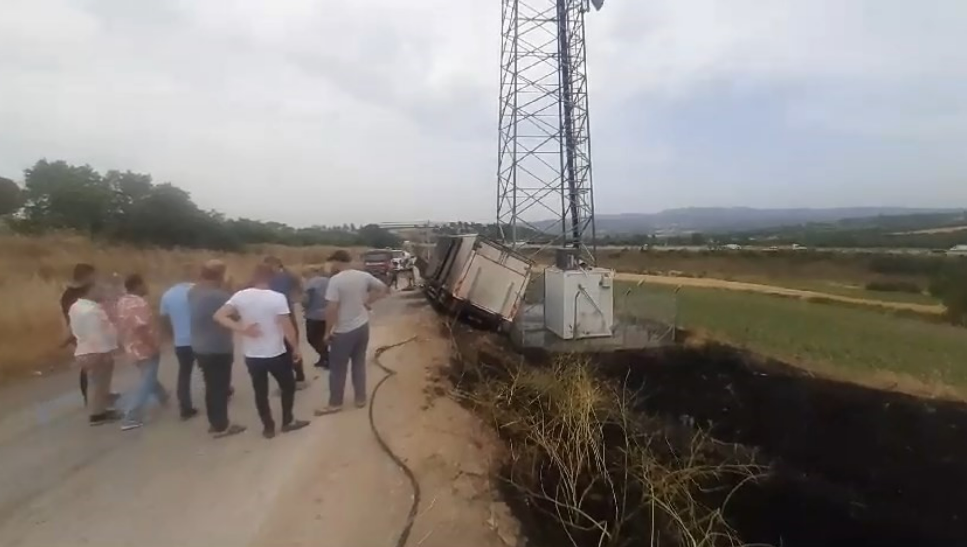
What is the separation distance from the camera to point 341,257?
7875 mm

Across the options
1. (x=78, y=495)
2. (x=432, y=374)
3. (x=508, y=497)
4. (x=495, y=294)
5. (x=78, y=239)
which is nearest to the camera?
(x=78, y=495)

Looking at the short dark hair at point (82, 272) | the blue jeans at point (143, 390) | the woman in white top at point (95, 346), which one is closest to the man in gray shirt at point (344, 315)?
the blue jeans at point (143, 390)

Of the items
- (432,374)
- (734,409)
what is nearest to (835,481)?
(734,409)

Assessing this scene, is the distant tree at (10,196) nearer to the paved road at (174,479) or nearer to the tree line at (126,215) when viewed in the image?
the tree line at (126,215)

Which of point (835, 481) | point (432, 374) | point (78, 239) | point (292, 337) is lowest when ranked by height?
point (835, 481)

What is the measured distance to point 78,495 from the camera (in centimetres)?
551

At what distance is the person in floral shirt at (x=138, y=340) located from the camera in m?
7.28

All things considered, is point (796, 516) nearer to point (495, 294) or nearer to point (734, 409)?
point (734, 409)

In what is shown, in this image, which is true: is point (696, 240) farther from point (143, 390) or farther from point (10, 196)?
point (143, 390)

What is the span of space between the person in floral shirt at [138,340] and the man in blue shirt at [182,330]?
0.17 meters

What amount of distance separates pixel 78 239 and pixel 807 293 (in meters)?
39.2

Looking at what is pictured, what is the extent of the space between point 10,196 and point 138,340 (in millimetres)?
7300

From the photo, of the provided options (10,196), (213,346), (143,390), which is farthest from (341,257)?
(10,196)

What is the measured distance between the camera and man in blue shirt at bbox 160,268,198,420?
7.26 meters
